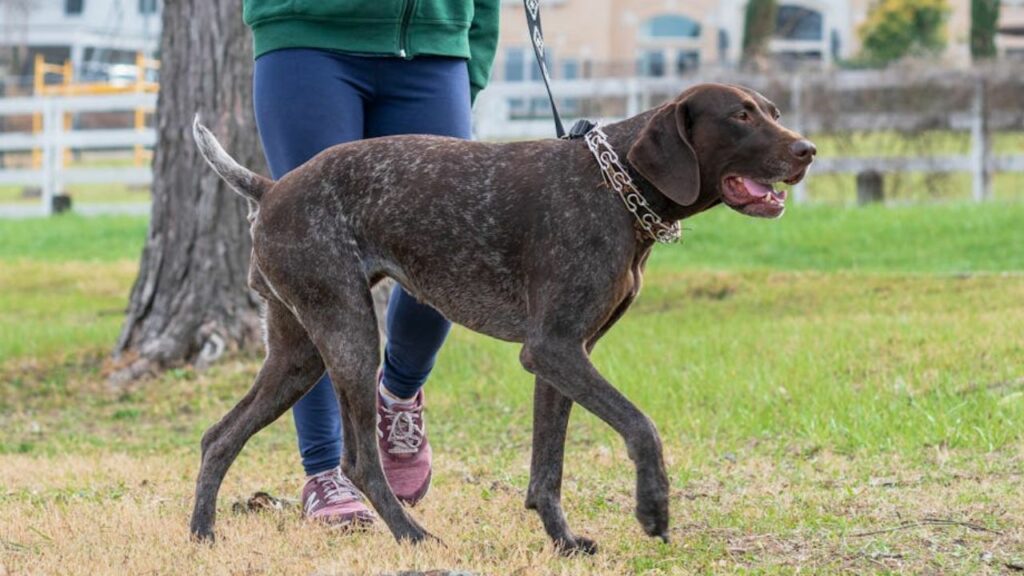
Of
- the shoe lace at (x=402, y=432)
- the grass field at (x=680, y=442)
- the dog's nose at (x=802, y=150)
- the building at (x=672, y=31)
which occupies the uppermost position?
the building at (x=672, y=31)

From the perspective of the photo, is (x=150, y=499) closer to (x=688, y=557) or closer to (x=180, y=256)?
(x=688, y=557)

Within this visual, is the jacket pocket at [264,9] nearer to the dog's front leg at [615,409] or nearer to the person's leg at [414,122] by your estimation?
the person's leg at [414,122]

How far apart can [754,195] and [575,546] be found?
3.81 feet

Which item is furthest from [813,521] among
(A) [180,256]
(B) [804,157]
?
(A) [180,256]

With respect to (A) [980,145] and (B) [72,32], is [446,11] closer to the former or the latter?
(A) [980,145]

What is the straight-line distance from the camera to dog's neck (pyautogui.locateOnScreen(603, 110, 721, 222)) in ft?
14.8

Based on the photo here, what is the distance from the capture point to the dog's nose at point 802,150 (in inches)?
174

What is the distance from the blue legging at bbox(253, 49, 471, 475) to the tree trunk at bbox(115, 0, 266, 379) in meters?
3.80

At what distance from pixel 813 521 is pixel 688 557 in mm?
667

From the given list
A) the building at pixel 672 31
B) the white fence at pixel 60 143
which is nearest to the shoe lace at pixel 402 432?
the white fence at pixel 60 143

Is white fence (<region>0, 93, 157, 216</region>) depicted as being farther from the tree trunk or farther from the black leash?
the black leash

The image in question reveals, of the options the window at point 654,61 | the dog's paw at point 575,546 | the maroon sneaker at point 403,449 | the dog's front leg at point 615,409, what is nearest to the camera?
the dog's front leg at point 615,409

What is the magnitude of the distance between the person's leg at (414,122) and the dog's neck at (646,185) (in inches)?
32.7

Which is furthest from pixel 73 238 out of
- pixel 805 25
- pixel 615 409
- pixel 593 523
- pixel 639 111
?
pixel 805 25
